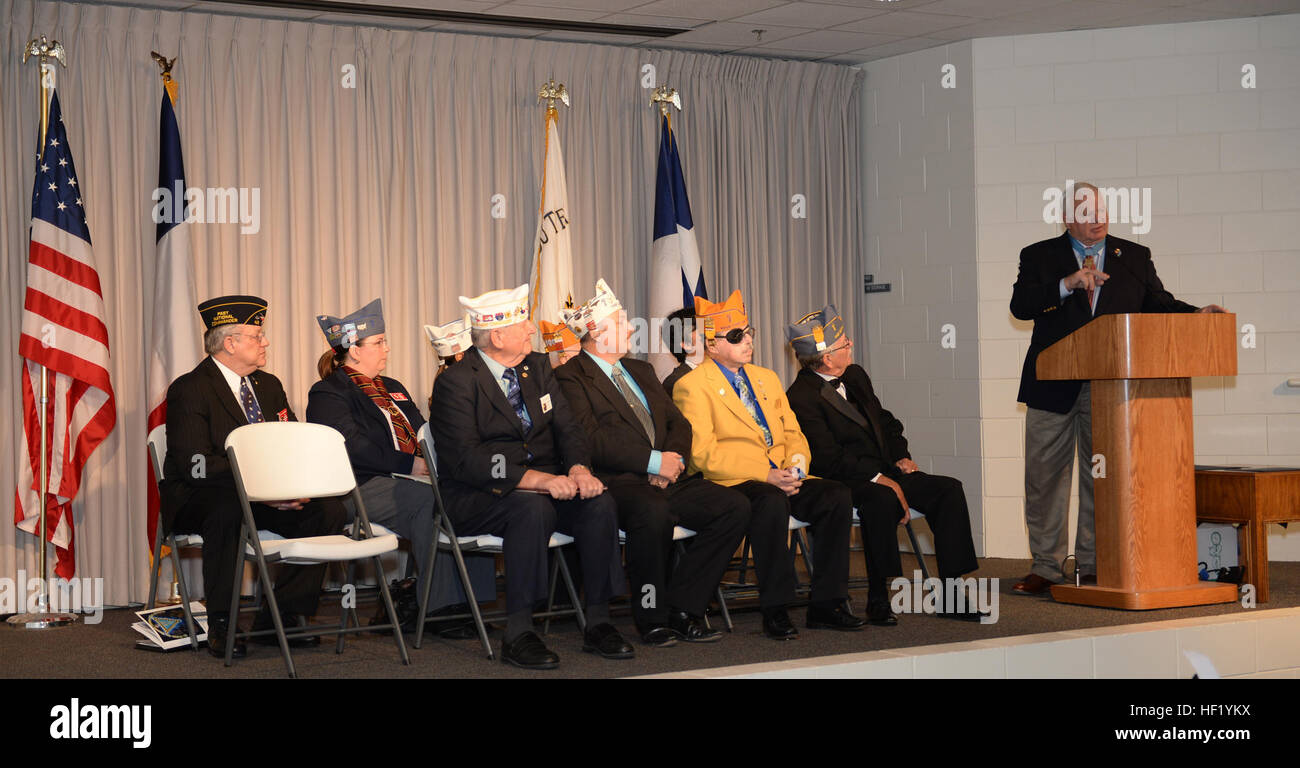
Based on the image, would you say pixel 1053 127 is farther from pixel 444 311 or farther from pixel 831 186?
pixel 444 311

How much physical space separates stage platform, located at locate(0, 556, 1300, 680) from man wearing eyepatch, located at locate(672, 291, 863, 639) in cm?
18

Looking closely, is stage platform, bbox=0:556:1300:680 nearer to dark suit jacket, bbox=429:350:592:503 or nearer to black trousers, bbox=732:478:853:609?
black trousers, bbox=732:478:853:609

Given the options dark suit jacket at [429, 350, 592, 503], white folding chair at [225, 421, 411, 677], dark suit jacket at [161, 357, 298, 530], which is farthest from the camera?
dark suit jacket at [161, 357, 298, 530]

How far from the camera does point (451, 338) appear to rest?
6.30 meters

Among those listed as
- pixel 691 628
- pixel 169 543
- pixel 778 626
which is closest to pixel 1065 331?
pixel 778 626

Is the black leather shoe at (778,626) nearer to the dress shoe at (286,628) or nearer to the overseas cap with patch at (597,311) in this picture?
the overseas cap with patch at (597,311)

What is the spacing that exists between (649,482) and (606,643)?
0.77 meters

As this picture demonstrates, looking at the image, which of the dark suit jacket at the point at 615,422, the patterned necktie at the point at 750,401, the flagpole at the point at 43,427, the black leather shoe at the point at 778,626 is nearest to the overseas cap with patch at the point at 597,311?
the dark suit jacket at the point at 615,422

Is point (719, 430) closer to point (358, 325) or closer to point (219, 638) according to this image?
point (358, 325)

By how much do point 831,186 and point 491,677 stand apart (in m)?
4.71

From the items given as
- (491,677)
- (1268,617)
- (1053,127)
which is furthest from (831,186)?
(491,677)

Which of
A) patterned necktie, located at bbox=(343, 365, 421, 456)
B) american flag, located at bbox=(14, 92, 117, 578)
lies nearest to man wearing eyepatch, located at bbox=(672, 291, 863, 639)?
patterned necktie, located at bbox=(343, 365, 421, 456)

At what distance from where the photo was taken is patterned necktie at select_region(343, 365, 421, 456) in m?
5.65

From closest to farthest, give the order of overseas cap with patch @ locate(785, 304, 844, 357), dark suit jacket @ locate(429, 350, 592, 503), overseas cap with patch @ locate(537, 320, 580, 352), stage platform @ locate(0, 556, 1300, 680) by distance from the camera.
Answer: stage platform @ locate(0, 556, 1300, 680), dark suit jacket @ locate(429, 350, 592, 503), overseas cap with patch @ locate(785, 304, 844, 357), overseas cap with patch @ locate(537, 320, 580, 352)
